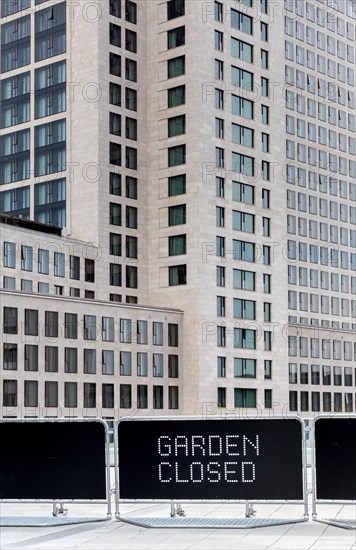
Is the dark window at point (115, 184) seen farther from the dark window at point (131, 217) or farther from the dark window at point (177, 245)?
the dark window at point (177, 245)

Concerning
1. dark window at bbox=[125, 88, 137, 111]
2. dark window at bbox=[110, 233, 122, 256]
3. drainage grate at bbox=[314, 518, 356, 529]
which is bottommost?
drainage grate at bbox=[314, 518, 356, 529]

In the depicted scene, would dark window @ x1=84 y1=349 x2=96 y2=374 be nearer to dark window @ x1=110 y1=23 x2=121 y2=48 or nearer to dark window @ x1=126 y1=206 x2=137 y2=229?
dark window @ x1=126 y1=206 x2=137 y2=229

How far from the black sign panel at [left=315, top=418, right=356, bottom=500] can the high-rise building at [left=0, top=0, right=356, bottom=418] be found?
5996 centimetres

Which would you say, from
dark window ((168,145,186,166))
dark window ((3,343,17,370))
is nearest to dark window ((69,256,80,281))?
dark window ((3,343,17,370))

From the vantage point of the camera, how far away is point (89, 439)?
17516mm

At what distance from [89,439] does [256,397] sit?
236ft

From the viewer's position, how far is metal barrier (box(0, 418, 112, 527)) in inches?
684

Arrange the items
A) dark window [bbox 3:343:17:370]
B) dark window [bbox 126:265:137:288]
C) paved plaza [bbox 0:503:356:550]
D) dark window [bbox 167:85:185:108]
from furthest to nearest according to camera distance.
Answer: dark window [bbox 167:85:185:108] < dark window [bbox 126:265:137:288] < dark window [bbox 3:343:17:370] < paved plaza [bbox 0:503:356:550]

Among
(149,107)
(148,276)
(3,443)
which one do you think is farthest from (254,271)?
(3,443)

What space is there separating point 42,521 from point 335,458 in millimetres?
5474

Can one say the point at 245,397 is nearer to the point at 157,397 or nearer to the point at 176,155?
the point at 157,397

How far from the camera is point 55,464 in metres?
17.6

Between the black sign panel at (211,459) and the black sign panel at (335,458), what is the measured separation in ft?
1.13

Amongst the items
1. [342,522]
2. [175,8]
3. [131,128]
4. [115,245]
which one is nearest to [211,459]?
[342,522]
